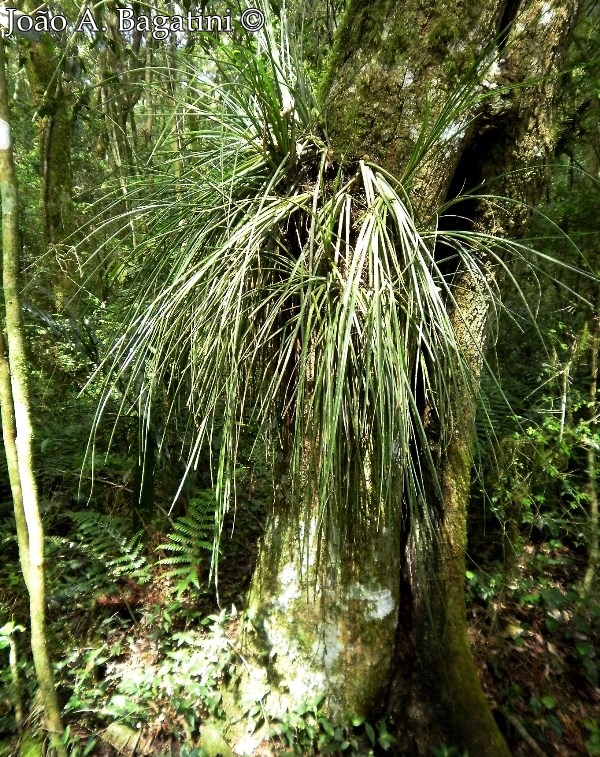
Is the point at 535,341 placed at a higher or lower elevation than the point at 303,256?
higher

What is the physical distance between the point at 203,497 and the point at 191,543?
227mm

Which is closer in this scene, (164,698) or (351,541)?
(351,541)

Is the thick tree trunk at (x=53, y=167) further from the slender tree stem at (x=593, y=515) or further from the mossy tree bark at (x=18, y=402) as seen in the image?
the slender tree stem at (x=593, y=515)

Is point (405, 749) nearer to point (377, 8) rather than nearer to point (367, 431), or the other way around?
point (367, 431)

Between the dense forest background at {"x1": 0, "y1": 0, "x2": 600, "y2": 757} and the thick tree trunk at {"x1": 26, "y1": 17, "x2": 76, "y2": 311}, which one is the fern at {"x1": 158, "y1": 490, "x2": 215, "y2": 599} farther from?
the thick tree trunk at {"x1": 26, "y1": 17, "x2": 76, "y2": 311}

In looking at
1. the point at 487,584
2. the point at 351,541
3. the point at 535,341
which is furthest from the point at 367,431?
the point at 535,341

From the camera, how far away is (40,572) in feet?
3.88

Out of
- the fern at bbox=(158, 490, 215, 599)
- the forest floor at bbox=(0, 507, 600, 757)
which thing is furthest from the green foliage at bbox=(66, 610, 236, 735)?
the fern at bbox=(158, 490, 215, 599)

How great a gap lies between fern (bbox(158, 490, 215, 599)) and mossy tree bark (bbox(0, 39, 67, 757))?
601mm

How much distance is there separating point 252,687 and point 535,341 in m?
3.04

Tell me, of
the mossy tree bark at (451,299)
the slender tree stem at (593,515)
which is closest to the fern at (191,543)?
the mossy tree bark at (451,299)

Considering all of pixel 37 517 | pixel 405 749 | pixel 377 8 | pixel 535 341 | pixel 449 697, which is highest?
pixel 377 8

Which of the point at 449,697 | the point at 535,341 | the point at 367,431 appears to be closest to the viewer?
the point at 367,431

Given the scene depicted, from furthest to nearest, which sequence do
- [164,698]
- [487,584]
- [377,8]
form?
[487,584]
[164,698]
[377,8]
